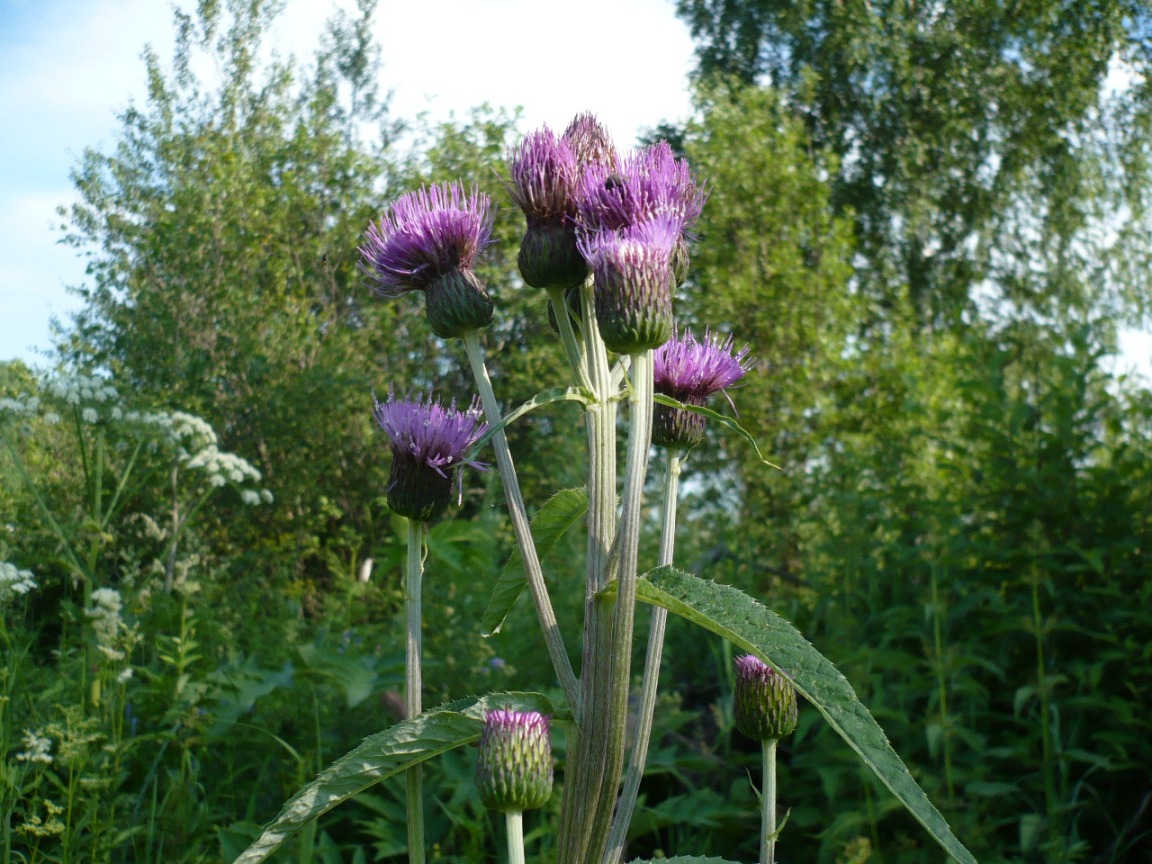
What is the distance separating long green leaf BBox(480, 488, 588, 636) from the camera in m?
1.49

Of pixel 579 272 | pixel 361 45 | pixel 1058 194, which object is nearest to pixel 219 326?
pixel 361 45

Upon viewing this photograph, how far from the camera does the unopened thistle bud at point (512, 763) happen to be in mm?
1236

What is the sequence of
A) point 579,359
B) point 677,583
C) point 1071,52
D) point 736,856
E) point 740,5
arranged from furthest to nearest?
1. point 740,5
2. point 1071,52
3. point 736,856
4. point 579,359
5. point 677,583

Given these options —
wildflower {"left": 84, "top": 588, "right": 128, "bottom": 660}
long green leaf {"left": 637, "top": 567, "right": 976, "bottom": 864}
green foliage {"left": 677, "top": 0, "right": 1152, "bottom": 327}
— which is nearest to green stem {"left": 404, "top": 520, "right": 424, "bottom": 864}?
long green leaf {"left": 637, "top": 567, "right": 976, "bottom": 864}

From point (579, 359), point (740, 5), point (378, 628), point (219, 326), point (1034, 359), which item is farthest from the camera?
point (740, 5)

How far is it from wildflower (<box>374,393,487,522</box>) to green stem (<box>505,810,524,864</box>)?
43 cm

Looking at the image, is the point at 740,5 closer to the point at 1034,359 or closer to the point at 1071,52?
the point at 1071,52

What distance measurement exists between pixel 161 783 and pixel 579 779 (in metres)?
1.98

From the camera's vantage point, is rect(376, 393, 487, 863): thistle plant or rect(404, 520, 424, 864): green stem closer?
rect(404, 520, 424, 864): green stem

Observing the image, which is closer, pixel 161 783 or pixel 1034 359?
pixel 161 783

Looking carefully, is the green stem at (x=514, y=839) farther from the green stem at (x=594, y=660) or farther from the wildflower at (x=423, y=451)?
the wildflower at (x=423, y=451)

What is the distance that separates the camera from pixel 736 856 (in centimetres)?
271

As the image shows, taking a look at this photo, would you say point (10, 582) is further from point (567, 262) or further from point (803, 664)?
point (803, 664)

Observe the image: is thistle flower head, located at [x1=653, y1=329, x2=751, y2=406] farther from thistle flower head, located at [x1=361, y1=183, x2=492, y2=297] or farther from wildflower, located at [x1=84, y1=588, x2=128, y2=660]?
wildflower, located at [x1=84, y1=588, x2=128, y2=660]
